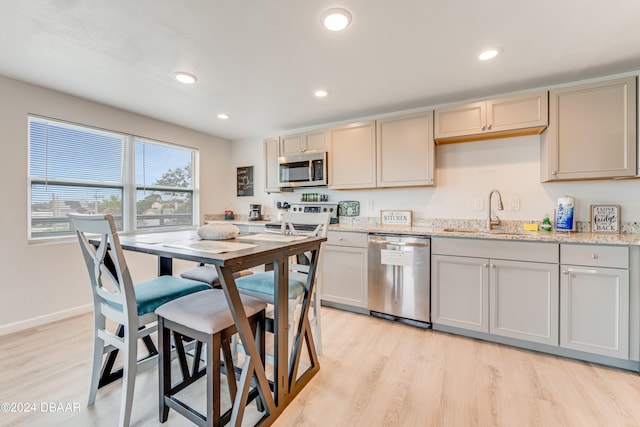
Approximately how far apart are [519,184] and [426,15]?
1.97 metres

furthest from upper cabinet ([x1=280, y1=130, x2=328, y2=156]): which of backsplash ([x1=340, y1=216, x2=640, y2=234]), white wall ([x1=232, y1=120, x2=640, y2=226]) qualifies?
backsplash ([x1=340, y1=216, x2=640, y2=234])

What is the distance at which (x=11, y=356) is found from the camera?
207 centimetres

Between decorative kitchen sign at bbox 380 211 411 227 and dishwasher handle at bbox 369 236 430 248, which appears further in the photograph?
decorative kitchen sign at bbox 380 211 411 227

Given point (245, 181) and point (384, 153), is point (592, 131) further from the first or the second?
point (245, 181)

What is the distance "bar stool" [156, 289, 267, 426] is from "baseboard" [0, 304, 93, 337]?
2.15m

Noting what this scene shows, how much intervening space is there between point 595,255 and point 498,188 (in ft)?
3.34

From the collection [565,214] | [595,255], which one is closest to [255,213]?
[565,214]

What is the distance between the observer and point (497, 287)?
2.28m

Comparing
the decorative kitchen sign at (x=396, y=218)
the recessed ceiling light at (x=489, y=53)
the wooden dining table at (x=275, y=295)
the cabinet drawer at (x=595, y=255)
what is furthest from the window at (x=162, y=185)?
the cabinet drawer at (x=595, y=255)

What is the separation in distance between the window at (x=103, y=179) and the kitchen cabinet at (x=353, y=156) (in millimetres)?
2263

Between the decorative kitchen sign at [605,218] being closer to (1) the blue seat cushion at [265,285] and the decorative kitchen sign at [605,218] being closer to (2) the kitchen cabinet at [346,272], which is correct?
(2) the kitchen cabinet at [346,272]

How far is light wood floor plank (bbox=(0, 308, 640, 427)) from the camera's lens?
149 centimetres

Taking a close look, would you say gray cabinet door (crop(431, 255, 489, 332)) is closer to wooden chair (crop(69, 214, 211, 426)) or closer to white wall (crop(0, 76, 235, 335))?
wooden chair (crop(69, 214, 211, 426))

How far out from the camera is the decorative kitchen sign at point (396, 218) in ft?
10.5
